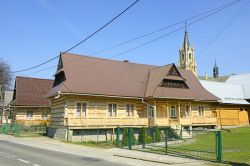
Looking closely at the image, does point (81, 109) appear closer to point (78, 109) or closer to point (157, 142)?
point (78, 109)

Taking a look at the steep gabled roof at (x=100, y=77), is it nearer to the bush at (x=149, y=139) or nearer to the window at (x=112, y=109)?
the window at (x=112, y=109)

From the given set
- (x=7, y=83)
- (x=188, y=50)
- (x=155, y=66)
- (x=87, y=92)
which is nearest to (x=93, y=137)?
(x=87, y=92)

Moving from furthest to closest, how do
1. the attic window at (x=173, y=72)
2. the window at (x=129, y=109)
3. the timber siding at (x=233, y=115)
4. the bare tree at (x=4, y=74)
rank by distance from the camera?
the bare tree at (x=4, y=74)
the timber siding at (x=233, y=115)
the attic window at (x=173, y=72)
the window at (x=129, y=109)

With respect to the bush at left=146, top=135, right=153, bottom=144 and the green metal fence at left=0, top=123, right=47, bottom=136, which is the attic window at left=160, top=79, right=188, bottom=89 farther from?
the green metal fence at left=0, top=123, right=47, bottom=136

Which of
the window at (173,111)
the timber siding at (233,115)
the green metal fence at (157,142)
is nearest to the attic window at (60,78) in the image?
the green metal fence at (157,142)

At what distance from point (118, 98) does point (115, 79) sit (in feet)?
9.07

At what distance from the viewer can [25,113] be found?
44.9 m

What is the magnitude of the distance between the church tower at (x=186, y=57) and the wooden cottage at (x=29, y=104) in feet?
263

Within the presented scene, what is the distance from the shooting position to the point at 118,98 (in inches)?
1314

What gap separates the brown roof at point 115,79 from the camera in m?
31.6

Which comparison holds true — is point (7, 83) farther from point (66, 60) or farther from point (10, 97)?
point (66, 60)

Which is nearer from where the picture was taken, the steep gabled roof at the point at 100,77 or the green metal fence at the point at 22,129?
the steep gabled roof at the point at 100,77

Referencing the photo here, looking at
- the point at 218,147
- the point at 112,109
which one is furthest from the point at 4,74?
the point at 218,147

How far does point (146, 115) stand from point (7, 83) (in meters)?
53.2
